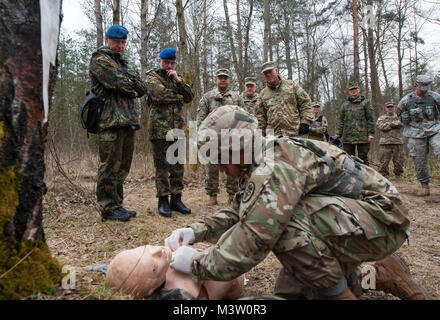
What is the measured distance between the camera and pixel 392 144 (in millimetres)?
8172

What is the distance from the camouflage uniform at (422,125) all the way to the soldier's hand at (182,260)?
17.2 feet

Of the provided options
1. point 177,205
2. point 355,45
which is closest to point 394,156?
point 355,45

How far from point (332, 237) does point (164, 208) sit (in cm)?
283

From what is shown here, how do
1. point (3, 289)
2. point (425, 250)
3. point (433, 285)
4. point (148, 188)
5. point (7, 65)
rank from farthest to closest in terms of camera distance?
point (148, 188)
point (425, 250)
point (433, 285)
point (7, 65)
point (3, 289)

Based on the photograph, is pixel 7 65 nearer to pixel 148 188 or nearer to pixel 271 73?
pixel 271 73

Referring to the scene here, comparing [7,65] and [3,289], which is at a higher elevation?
[7,65]

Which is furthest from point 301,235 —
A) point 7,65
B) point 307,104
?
point 307,104

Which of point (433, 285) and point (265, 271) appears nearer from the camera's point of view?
point (433, 285)

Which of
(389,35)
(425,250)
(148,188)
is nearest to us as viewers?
(425,250)

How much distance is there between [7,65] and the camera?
56.9 inches

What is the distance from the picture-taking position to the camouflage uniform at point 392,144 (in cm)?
810

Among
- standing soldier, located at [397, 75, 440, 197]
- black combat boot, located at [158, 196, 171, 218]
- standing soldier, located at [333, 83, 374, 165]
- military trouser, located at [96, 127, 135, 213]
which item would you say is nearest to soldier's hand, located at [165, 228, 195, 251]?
military trouser, located at [96, 127, 135, 213]

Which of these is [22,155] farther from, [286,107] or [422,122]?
[422,122]

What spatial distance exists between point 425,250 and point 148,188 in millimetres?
4730
